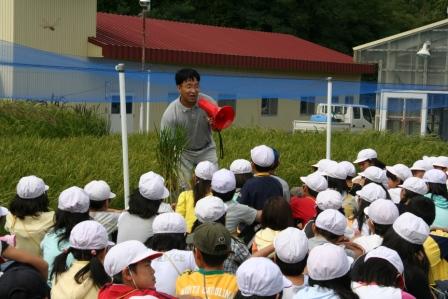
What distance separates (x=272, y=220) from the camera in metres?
5.78

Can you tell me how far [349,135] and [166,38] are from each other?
15582 mm

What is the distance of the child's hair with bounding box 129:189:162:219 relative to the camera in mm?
5922

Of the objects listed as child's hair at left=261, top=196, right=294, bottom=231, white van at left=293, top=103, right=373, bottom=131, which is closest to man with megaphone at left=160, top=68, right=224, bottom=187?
child's hair at left=261, top=196, right=294, bottom=231

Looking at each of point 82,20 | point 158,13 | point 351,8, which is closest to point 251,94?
point 82,20

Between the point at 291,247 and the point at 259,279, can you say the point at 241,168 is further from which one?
the point at 259,279

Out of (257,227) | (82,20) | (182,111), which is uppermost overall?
(82,20)

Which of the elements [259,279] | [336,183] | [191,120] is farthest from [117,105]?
[259,279]

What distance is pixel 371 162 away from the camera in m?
9.14

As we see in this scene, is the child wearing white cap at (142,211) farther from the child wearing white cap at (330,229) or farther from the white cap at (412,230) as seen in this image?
the white cap at (412,230)

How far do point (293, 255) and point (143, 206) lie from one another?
68.2 inches

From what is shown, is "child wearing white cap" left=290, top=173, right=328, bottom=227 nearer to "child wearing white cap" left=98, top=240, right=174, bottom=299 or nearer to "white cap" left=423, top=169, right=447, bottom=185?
"white cap" left=423, top=169, right=447, bottom=185

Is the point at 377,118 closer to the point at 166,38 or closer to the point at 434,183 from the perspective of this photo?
the point at 166,38

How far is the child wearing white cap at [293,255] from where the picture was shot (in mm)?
4516

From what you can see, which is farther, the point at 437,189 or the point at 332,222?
the point at 437,189
